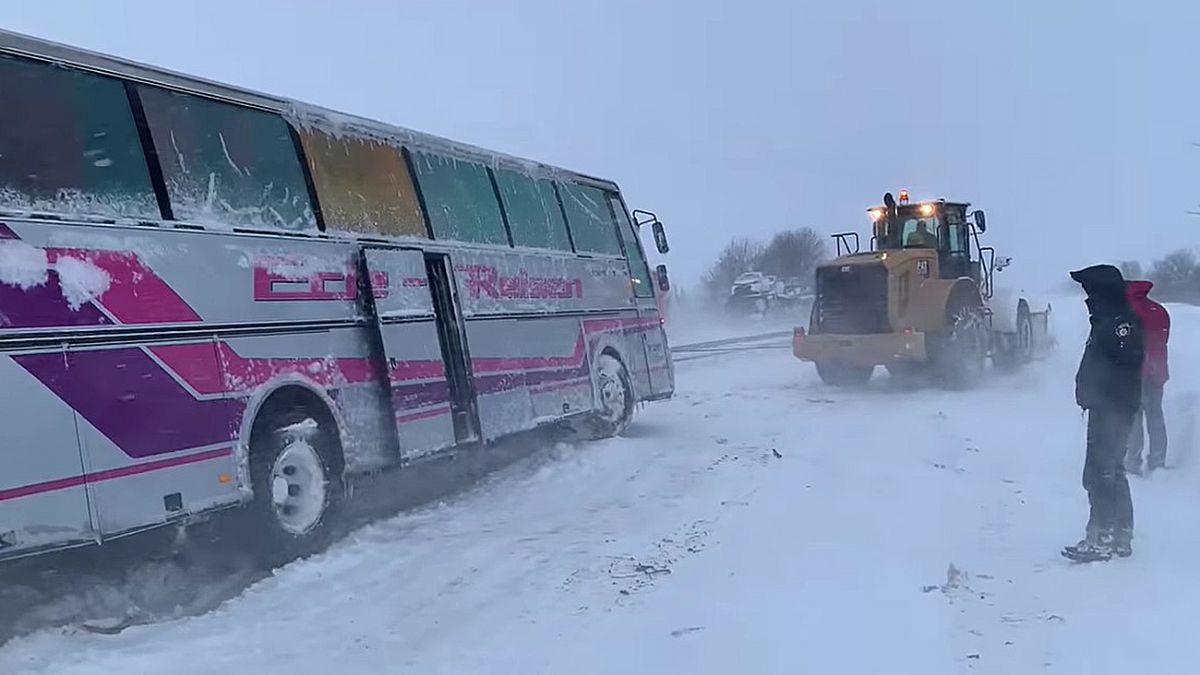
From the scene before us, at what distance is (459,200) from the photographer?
952cm

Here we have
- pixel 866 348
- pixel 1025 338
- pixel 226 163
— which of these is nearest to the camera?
pixel 226 163

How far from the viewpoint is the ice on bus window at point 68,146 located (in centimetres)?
530

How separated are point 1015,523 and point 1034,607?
6.57 feet

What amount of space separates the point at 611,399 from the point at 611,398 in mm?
14

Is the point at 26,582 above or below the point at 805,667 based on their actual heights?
above

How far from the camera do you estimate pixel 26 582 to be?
236 inches

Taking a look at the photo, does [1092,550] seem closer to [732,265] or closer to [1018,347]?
[1018,347]

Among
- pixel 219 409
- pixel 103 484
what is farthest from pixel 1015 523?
pixel 103 484

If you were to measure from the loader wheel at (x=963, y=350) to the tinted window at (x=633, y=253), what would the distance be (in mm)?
5331

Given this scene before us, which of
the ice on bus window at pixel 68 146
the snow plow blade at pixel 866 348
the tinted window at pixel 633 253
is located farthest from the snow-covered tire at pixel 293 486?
the snow plow blade at pixel 866 348

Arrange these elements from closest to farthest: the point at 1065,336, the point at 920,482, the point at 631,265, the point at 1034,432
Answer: the point at 920,482 → the point at 1034,432 → the point at 631,265 → the point at 1065,336

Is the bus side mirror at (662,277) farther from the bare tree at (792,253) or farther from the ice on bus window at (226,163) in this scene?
the bare tree at (792,253)

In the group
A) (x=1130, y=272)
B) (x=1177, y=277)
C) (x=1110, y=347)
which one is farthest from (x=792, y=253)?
(x=1110, y=347)

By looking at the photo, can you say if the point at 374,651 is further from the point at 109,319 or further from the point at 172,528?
the point at 109,319
